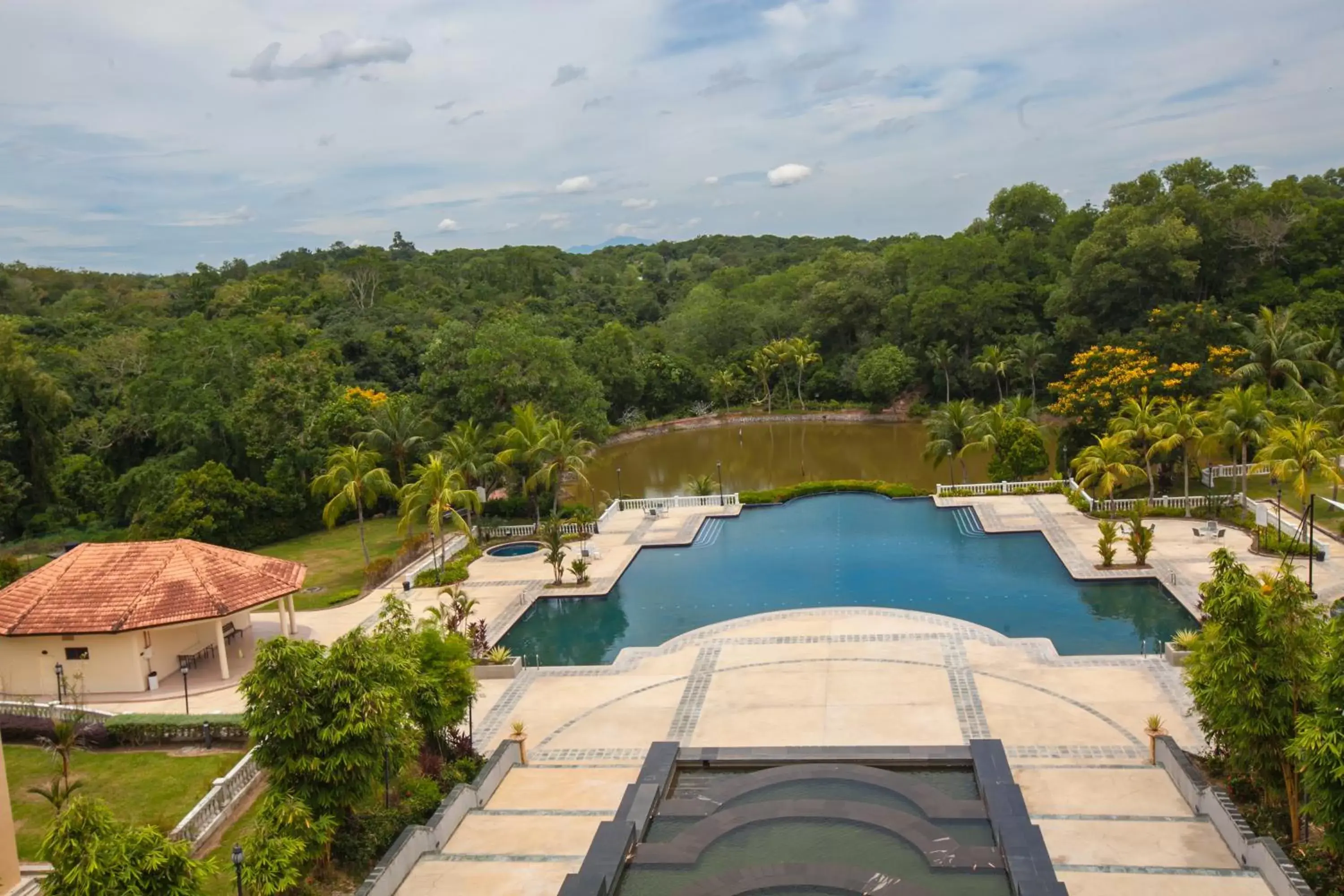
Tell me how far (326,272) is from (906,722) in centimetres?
7149

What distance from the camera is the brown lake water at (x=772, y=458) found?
147ft

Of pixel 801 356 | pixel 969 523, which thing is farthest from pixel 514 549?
pixel 801 356

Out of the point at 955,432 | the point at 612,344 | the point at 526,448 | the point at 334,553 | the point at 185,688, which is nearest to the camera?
the point at 185,688

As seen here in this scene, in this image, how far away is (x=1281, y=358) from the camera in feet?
123

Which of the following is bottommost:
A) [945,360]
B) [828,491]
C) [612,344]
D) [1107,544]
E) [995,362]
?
[828,491]

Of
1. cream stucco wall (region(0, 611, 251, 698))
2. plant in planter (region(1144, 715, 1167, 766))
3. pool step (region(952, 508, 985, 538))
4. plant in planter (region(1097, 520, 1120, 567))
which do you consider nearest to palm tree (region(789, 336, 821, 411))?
pool step (region(952, 508, 985, 538))

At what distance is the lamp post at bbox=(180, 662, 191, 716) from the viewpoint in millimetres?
19172

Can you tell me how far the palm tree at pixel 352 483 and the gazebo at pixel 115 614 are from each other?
717cm

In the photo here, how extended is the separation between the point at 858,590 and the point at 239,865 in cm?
1763

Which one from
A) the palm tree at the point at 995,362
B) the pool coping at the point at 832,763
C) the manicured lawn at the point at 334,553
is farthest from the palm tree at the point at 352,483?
the palm tree at the point at 995,362

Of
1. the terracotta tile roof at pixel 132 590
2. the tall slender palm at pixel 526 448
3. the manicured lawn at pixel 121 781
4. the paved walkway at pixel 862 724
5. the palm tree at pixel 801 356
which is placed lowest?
the paved walkway at pixel 862 724

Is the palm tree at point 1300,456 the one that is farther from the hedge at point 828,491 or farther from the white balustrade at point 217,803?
the white balustrade at point 217,803

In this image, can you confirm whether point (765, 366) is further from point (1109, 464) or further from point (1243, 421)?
point (1243, 421)

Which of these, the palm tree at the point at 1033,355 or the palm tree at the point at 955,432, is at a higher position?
the palm tree at the point at 1033,355
